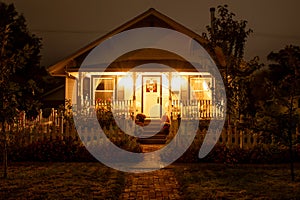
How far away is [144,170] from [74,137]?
9.47 feet

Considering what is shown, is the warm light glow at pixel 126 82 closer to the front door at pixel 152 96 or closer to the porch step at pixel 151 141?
the front door at pixel 152 96

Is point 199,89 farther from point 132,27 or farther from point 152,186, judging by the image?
point 152,186

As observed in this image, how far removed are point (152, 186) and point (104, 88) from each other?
1291 centimetres

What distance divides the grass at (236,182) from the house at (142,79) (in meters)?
5.74

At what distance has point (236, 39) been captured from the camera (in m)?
10.3

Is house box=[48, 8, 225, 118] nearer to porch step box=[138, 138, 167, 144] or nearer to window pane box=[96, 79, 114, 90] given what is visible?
window pane box=[96, 79, 114, 90]

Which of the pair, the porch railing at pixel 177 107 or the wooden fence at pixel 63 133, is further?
the porch railing at pixel 177 107

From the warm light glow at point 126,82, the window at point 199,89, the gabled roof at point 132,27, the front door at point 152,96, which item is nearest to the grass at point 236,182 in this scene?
the gabled roof at point 132,27

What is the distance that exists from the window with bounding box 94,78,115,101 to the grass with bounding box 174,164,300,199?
425 inches

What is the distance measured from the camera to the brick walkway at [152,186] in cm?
727

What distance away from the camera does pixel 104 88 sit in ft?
66.9

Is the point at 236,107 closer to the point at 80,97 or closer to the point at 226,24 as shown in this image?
the point at 226,24

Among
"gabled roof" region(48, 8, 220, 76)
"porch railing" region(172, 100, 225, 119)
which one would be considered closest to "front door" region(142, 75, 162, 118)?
"porch railing" region(172, 100, 225, 119)

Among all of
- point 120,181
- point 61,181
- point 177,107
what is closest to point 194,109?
point 177,107
